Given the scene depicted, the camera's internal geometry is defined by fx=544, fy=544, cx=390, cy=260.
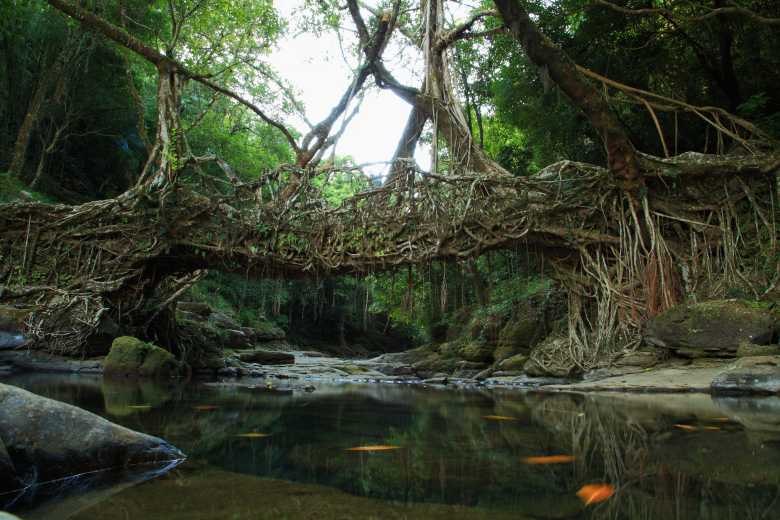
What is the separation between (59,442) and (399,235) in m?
6.32

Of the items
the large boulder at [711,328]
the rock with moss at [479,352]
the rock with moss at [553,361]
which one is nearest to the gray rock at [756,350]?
the large boulder at [711,328]

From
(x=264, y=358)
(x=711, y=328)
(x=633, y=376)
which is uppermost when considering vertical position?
(x=711, y=328)

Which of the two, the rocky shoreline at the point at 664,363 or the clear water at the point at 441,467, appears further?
the rocky shoreline at the point at 664,363

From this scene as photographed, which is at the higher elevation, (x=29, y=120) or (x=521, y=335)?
(x=29, y=120)

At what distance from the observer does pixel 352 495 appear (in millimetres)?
1525

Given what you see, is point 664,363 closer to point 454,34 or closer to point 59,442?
point 59,442

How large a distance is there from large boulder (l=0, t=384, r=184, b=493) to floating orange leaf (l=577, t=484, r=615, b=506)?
139 centimetres

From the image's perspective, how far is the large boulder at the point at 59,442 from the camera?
1705mm

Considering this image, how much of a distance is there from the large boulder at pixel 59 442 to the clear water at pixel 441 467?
0.15 m

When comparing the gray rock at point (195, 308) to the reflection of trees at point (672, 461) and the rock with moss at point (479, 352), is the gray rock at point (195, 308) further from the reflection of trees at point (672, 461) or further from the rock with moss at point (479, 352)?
the reflection of trees at point (672, 461)

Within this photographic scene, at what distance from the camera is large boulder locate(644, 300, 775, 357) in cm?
564

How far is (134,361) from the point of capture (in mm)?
7199

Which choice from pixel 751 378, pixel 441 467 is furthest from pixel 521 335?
pixel 441 467

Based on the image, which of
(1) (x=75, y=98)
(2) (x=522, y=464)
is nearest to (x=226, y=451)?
(2) (x=522, y=464)
